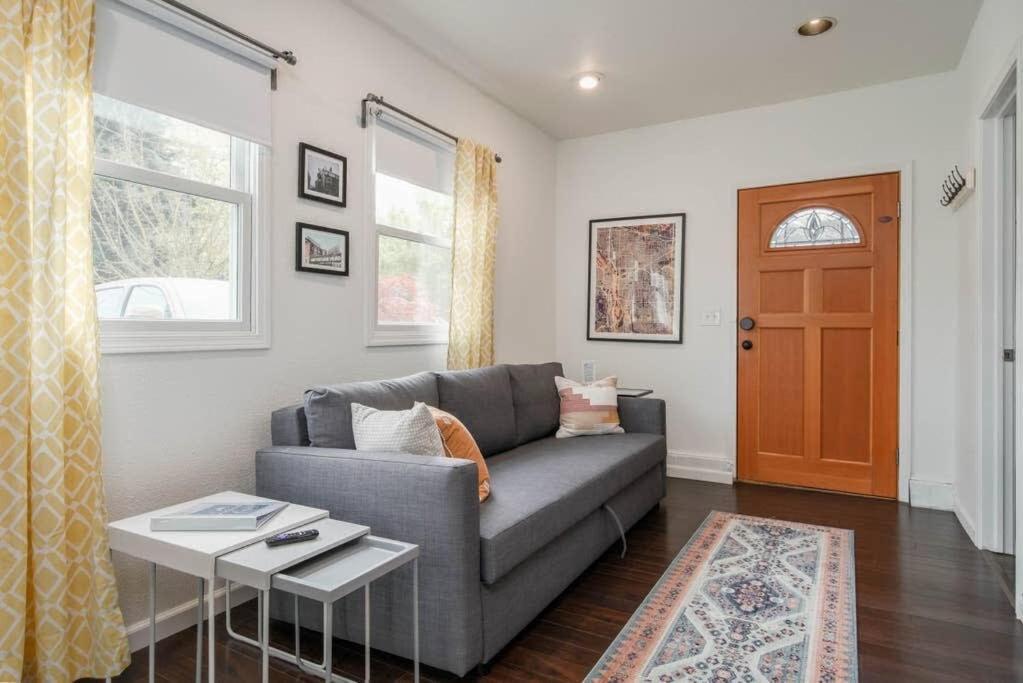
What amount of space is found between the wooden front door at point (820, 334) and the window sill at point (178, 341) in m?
3.21

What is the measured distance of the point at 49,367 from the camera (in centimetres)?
167

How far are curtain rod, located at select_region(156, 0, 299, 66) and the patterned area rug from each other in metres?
2.56

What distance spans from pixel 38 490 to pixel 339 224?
1600 mm

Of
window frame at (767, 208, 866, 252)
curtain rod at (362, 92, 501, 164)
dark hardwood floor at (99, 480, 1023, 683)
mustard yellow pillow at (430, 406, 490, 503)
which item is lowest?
dark hardwood floor at (99, 480, 1023, 683)

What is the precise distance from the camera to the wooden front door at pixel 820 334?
149 inches

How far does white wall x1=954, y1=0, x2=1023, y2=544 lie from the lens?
106 inches

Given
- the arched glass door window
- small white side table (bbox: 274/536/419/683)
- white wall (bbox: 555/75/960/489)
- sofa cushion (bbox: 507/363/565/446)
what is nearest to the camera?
small white side table (bbox: 274/536/419/683)

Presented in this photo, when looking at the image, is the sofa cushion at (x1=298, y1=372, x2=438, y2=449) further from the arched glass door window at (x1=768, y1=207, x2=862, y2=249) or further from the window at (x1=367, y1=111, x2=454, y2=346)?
the arched glass door window at (x1=768, y1=207, x2=862, y2=249)

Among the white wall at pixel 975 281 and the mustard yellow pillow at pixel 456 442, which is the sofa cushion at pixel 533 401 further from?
the white wall at pixel 975 281

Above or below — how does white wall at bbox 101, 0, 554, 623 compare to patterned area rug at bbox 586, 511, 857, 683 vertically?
above

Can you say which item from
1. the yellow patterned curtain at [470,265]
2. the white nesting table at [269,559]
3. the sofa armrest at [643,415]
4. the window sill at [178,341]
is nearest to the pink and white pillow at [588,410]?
the sofa armrest at [643,415]

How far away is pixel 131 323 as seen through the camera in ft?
6.67

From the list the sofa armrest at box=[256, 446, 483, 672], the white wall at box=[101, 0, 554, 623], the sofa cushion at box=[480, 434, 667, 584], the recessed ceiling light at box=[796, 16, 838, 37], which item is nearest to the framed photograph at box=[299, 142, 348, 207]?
the white wall at box=[101, 0, 554, 623]

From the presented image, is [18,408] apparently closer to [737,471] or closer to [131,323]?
[131,323]
